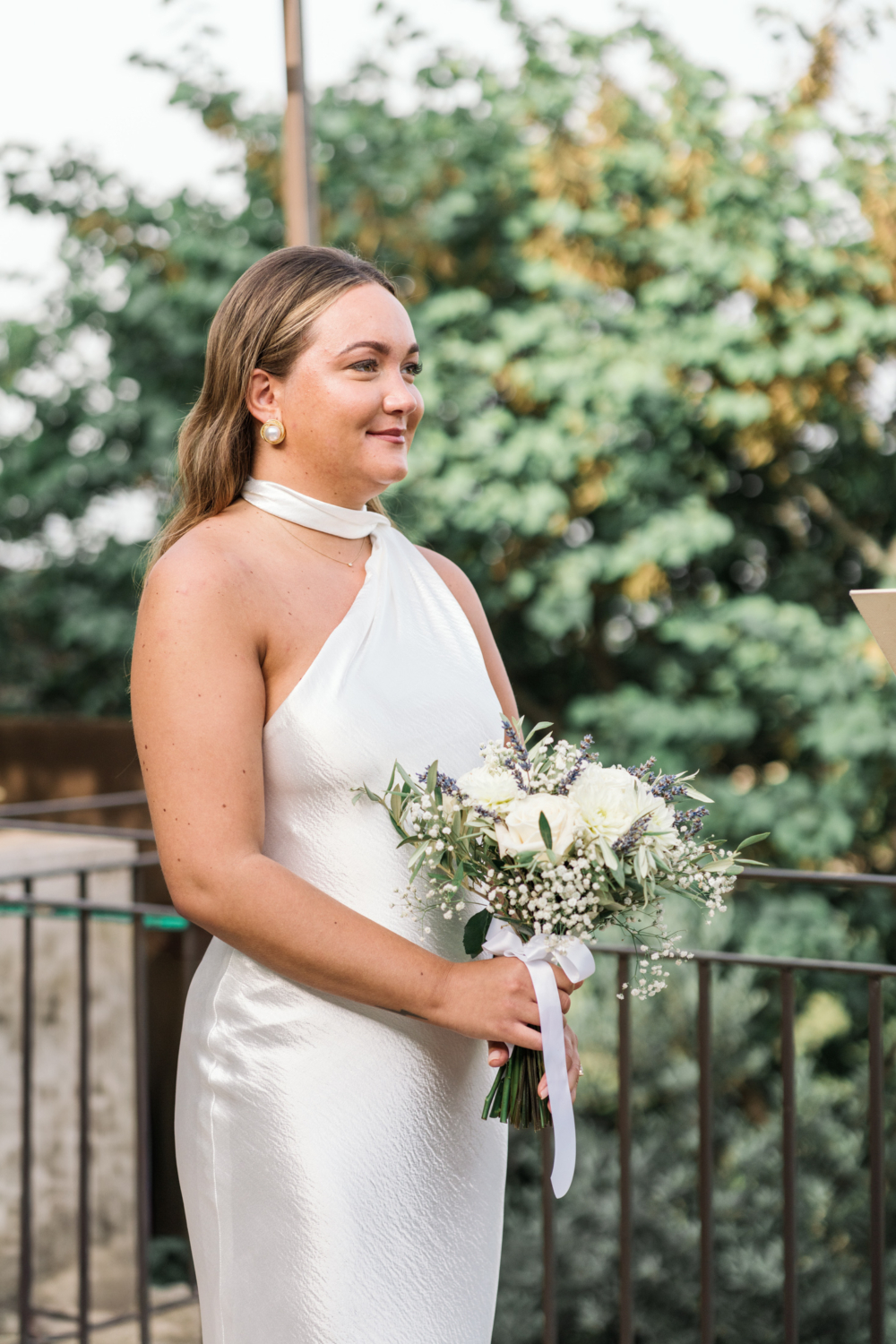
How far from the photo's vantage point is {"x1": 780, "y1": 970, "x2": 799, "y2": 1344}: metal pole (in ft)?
8.23

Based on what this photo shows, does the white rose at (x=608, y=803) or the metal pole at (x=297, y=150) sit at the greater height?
the metal pole at (x=297, y=150)

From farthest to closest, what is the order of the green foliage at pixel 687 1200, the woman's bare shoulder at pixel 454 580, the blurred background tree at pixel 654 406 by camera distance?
the blurred background tree at pixel 654 406 < the green foliage at pixel 687 1200 < the woman's bare shoulder at pixel 454 580

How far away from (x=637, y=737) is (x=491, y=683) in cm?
565

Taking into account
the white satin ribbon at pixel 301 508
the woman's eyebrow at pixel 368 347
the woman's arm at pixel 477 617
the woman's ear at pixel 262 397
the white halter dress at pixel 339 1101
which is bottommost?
the white halter dress at pixel 339 1101

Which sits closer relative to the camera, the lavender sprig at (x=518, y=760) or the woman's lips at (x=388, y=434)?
the lavender sprig at (x=518, y=760)

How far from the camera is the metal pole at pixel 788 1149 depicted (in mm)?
2508

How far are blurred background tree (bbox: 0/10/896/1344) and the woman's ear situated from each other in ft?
16.1

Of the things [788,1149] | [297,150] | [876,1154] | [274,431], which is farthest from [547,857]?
[297,150]

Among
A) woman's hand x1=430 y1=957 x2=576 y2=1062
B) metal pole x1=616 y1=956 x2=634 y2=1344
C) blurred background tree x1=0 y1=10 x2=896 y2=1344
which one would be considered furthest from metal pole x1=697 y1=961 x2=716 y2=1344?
blurred background tree x1=0 y1=10 x2=896 y2=1344

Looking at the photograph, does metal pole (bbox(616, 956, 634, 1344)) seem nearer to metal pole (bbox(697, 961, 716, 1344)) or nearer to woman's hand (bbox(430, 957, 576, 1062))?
A: metal pole (bbox(697, 961, 716, 1344))

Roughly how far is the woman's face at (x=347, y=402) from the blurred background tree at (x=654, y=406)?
16.0 feet

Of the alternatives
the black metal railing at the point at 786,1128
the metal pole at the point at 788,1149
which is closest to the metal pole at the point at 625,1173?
the black metal railing at the point at 786,1128

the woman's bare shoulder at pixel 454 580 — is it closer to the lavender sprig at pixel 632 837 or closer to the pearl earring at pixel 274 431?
the pearl earring at pixel 274 431

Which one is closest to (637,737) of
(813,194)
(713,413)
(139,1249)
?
(713,413)
